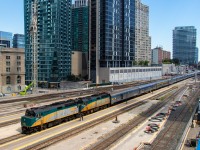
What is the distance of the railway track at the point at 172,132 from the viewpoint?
105 feet

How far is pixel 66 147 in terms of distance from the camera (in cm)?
3120

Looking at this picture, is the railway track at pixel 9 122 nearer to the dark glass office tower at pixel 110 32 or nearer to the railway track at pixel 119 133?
the railway track at pixel 119 133

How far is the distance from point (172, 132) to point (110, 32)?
387 feet

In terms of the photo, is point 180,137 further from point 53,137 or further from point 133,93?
point 133,93

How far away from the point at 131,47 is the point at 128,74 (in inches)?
1050

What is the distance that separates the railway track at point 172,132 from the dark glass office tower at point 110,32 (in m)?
Answer: 95.1

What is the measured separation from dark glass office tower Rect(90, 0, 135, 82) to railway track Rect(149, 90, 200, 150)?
9506 cm

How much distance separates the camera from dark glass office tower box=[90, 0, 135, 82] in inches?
5723

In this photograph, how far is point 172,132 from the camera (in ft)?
126

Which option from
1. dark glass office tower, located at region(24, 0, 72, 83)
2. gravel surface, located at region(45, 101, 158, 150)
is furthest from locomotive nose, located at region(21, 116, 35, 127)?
dark glass office tower, located at region(24, 0, 72, 83)

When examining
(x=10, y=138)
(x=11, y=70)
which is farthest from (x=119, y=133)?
(x=11, y=70)

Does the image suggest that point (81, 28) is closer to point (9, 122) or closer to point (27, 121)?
point (9, 122)

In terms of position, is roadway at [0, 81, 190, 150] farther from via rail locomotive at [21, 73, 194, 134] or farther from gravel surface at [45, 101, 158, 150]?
gravel surface at [45, 101, 158, 150]

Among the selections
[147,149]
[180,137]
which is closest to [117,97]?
[180,137]
